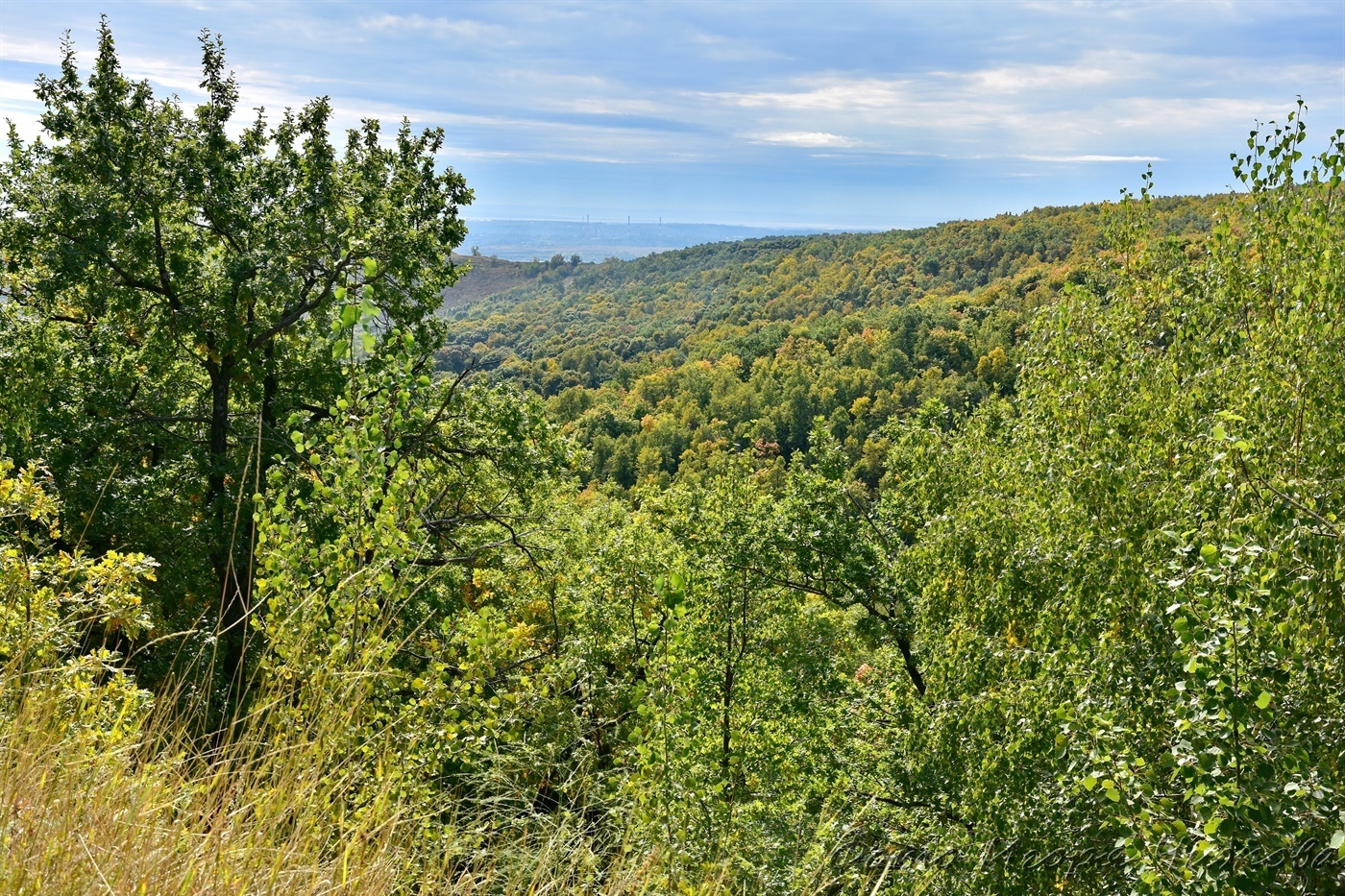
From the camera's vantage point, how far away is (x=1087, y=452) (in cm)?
705

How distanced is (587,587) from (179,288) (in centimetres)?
681

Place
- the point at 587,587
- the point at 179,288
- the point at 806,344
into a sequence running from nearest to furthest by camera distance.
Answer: the point at 179,288
the point at 587,587
the point at 806,344

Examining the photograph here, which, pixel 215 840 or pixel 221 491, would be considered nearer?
pixel 215 840

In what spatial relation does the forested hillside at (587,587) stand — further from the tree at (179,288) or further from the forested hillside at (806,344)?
the forested hillside at (806,344)

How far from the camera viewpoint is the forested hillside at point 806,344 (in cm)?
8288

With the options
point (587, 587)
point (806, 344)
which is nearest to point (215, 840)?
point (587, 587)

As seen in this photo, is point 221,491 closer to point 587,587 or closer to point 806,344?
point 587,587

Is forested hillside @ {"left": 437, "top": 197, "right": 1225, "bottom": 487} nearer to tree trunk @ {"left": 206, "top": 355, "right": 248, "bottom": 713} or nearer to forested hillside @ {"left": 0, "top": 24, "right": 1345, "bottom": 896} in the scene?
forested hillside @ {"left": 0, "top": 24, "right": 1345, "bottom": 896}

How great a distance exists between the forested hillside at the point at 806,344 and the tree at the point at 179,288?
30.1 m

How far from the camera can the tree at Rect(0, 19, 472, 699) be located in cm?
1073

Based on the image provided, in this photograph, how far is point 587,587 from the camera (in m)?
13.1

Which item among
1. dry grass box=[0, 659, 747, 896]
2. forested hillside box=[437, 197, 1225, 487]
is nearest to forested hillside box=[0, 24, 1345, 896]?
dry grass box=[0, 659, 747, 896]

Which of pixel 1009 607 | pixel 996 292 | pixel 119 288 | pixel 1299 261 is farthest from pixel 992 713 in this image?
pixel 996 292

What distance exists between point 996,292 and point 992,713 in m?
118
